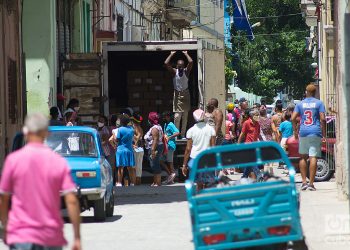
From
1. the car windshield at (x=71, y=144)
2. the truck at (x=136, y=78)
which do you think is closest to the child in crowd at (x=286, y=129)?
the truck at (x=136, y=78)

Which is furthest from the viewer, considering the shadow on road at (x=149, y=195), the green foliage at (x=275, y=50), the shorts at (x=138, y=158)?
the green foliage at (x=275, y=50)

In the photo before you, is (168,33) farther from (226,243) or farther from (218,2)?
(226,243)

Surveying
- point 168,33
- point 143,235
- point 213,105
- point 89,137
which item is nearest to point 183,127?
point 213,105

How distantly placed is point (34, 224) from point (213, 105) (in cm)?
1515

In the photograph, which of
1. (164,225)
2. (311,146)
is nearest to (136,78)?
(311,146)

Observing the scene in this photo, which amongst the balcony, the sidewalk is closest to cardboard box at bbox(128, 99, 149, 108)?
the sidewalk

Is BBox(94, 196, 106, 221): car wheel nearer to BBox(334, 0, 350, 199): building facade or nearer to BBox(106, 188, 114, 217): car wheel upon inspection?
BBox(106, 188, 114, 217): car wheel

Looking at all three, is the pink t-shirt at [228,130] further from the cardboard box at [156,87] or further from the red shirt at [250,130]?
the red shirt at [250,130]

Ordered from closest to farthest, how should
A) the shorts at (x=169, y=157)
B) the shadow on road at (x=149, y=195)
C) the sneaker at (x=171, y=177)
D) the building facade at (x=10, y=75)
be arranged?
the shadow on road at (x=149, y=195), the building facade at (x=10, y=75), the sneaker at (x=171, y=177), the shorts at (x=169, y=157)

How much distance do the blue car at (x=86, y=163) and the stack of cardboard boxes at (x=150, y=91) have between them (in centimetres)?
1182

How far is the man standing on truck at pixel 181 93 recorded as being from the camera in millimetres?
27797

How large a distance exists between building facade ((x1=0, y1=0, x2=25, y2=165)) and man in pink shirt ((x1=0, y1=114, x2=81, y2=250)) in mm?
15745

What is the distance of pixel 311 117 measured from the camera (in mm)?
20391

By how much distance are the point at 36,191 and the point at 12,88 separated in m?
17.7
